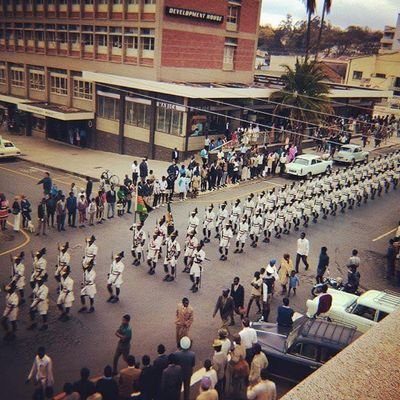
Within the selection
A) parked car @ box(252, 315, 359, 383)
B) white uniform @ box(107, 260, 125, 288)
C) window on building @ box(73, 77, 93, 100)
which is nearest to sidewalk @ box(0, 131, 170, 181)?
window on building @ box(73, 77, 93, 100)

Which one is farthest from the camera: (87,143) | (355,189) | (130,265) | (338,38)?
(338,38)

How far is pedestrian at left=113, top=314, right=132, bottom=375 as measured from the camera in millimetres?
9289

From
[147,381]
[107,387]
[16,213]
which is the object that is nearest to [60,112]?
[16,213]

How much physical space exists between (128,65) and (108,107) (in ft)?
10.9

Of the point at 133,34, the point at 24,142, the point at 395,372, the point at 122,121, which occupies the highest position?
the point at 133,34

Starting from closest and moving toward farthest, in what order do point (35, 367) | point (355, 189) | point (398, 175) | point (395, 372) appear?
point (395, 372) → point (35, 367) → point (355, 189) → point (398, 175)

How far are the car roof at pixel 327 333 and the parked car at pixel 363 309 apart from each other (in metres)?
1.41

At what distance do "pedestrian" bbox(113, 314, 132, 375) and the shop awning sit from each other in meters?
26.4

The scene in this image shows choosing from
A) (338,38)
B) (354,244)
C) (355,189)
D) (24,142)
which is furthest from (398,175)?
(338,38)

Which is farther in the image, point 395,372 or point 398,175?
point 398,175

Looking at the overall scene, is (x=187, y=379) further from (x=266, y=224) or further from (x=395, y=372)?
(x=266, y=224)

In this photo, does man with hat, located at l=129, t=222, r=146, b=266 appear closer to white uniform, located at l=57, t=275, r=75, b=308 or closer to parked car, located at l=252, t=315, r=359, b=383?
white uniform, located at l=57, t=275, r=75, b=308

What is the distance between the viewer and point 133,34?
104 feet

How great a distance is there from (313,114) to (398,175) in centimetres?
705
